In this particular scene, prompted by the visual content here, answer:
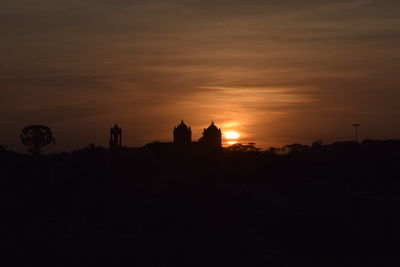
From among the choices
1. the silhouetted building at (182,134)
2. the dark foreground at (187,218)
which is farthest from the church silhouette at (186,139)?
the dark foreground at (187,218)

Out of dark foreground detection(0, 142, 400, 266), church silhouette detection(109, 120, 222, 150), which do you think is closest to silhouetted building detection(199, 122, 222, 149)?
church silhouette detection(109, 120, 222, 150)

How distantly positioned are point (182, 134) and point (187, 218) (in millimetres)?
50223

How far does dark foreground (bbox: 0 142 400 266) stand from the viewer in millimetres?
36188

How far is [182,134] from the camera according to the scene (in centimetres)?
9069

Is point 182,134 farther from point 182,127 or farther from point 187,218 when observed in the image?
point 187,218

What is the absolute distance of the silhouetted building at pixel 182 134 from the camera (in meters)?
90.2

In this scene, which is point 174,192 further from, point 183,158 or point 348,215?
point 183,158

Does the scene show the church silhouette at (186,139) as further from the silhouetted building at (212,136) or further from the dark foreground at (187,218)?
the dark foreground at (187,218)

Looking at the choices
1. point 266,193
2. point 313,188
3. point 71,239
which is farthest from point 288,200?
point 71,239

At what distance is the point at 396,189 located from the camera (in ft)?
179

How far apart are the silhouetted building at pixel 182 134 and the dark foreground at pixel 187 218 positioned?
2710 centimetres

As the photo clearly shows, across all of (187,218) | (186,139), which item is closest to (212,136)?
(186,139)

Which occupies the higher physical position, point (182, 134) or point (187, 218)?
point (182, 134)

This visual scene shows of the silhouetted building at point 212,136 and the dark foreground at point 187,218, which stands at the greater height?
the silhouetted building at point 212,136
